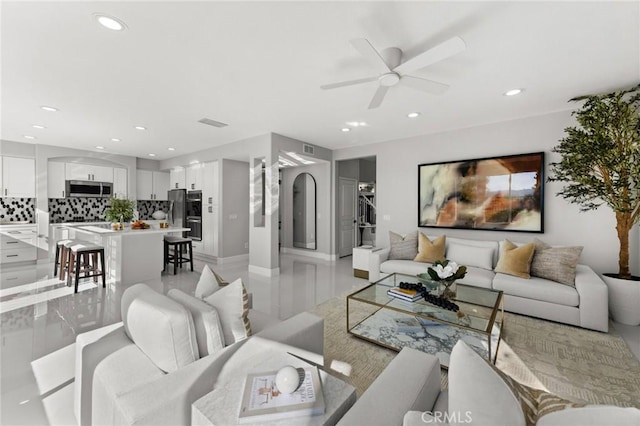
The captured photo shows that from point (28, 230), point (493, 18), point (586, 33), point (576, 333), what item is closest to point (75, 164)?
point (28, 230)

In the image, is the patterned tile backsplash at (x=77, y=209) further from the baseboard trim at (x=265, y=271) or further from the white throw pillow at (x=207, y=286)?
the white throw pillow at (x=207, y=286)

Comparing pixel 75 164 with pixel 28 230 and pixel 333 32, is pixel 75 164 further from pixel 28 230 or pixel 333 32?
pixel 333 32

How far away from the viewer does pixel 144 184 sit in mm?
7477

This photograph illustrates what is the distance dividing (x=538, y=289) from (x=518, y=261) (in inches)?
15.8

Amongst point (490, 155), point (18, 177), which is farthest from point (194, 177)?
point (490, 155)

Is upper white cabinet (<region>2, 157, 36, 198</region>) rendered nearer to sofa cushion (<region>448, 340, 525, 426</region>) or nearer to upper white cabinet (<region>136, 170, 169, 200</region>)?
upper white cabinet (<region>136, 170, 169, 200</region>)

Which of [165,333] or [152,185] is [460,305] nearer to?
[165,333]

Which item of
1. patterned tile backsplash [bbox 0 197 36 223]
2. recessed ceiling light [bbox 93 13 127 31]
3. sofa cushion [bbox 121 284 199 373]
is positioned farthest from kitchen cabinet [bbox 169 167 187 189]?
sofa cushion [bbox 121 284 199 373]

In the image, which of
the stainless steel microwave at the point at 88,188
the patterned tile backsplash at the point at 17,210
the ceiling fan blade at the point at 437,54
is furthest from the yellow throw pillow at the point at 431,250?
the patterned tile backsplash at the point at 17,210

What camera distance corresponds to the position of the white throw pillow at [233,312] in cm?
146

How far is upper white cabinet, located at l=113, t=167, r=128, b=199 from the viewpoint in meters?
6.95

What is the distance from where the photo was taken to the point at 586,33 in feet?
6.85

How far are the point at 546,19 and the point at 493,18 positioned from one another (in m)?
0.38

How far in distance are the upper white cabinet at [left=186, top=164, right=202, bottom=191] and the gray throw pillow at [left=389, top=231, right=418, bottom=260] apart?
190 inches
